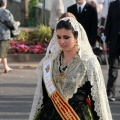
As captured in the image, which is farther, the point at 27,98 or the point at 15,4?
the point at 15,4

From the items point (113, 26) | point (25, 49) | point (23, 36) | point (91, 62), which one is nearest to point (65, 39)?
point (91, 62)

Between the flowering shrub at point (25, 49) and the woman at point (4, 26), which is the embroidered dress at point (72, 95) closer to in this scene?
the woman at point (4, 26)

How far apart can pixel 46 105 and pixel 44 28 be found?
451 inches

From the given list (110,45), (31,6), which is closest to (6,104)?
(110,45)

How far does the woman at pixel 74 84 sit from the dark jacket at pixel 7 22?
7.34m

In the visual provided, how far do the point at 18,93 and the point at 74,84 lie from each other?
207 inches

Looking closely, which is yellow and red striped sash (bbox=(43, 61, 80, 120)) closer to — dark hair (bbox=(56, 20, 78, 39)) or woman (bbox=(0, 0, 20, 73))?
dark hair (bbox=(56, 20, 78, 39))

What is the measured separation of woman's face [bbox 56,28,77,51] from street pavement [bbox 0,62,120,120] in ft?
12.0

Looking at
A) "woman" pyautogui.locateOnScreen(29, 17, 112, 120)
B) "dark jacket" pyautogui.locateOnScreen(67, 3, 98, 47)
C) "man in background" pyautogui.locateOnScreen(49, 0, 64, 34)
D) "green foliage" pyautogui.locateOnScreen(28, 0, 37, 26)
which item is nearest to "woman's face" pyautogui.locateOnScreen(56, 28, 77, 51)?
"woman" pyautogui.locateOnScreen(29, 17, 112, 120)

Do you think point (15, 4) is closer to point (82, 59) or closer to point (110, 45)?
point (110, 45)

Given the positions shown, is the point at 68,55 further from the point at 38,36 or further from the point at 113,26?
the point at 38,36

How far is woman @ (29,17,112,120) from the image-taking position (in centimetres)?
409

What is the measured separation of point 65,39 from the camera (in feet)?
13.2

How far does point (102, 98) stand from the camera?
4191mm
